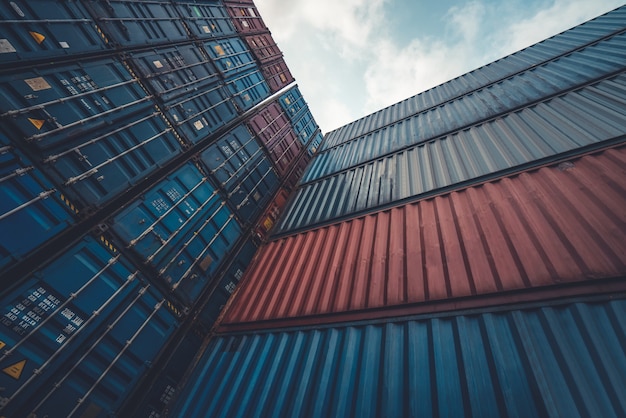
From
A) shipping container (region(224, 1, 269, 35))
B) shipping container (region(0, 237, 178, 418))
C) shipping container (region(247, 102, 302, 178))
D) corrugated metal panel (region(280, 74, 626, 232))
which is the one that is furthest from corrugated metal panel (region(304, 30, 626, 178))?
shipping container (region(224, 1, 269, 35))

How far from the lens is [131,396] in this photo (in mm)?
5430

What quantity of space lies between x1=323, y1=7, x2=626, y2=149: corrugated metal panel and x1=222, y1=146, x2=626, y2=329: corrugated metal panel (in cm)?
813

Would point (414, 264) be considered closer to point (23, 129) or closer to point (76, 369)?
point (76, 369)

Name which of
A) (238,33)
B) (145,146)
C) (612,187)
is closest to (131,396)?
(145,146)

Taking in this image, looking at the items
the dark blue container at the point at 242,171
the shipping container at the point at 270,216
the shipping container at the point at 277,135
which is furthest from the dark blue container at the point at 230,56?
the shipping container at the point at 270,216

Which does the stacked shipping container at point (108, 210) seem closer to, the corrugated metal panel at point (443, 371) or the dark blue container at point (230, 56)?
the corrugated metal panel at point (443, 371)

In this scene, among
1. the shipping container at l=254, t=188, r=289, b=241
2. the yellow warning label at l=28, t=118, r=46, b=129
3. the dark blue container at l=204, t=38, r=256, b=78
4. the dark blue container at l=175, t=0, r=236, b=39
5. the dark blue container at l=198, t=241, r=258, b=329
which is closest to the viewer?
the yellow warning label at l=28, t=118, r=46, b=129

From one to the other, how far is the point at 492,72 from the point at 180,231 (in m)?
15.3

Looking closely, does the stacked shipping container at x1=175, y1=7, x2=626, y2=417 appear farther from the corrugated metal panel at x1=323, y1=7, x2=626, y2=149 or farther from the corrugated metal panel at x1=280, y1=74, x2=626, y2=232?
the corrugated metal panel at x1=323, y1=7, x2=626, y2=149

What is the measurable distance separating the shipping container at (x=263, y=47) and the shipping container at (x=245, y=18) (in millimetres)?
484

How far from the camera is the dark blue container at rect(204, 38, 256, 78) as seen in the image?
41.8ft

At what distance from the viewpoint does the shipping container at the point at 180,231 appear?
635cm

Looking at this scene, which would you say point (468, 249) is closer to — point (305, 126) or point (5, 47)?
point (5, 47)

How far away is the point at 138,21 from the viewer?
9188mm
